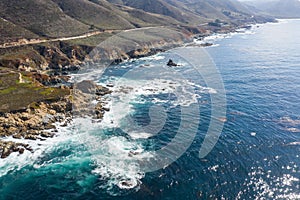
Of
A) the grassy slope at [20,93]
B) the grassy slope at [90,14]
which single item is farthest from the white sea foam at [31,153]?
the grassy slope at [90,14]

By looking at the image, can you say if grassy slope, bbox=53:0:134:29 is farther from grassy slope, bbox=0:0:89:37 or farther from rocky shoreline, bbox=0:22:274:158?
rocky shoreline, bbox=0:22:274:158

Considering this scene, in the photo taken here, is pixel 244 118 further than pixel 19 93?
No

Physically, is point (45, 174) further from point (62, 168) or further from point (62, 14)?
point (62, 14)

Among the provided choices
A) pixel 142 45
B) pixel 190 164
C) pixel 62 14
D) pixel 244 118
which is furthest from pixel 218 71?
pixel 62 14

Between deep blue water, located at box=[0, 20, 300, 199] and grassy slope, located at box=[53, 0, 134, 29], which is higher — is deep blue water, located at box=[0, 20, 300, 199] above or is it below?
below

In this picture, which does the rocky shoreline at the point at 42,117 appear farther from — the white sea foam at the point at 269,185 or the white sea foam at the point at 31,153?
the white sea foam at the point at 269,185

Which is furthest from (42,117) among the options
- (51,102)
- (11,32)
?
(11,32)

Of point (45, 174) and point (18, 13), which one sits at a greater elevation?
point (18, 13)

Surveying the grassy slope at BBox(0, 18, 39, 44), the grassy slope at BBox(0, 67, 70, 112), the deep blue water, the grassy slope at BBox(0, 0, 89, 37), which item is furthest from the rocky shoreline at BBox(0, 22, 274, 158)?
the grassy slope at BBox(0, 0, 89, 37)

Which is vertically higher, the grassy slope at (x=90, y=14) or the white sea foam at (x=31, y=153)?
the grassy slope at (x=90, y=14)
